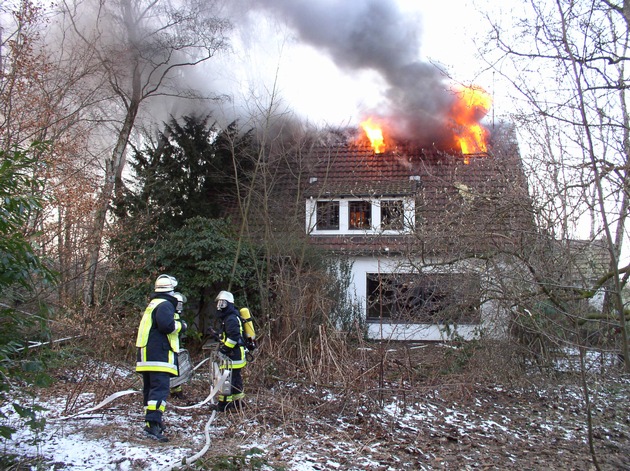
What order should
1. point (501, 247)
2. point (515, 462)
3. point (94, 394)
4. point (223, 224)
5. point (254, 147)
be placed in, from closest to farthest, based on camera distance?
1. point (515, 462)
2. point (94, 394)
3. point (501, 247)
4. point (223, 224)
5. point (254, 147)

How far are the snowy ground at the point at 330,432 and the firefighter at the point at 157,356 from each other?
321 mm

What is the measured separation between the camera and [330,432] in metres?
6.40

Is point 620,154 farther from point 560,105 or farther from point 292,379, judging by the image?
point 292,379

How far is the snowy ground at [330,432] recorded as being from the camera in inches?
201

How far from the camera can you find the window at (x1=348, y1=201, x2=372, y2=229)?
17.0m

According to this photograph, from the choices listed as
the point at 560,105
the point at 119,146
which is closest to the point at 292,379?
the point at 560,105

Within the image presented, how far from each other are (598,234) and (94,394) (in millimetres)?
7016

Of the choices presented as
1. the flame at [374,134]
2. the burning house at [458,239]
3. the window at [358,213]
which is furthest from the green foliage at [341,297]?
the flame at [374,134]

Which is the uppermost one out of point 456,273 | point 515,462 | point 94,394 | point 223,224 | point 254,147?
point 254,147

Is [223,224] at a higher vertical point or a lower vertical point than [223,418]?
higher

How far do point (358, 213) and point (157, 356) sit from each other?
39.2 ft

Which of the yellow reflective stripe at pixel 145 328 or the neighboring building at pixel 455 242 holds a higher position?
the neighboring building at pixel 455 242

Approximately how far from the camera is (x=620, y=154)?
6.25 metres

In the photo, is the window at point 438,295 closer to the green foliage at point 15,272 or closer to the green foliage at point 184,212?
the green foliage at point 184,212
